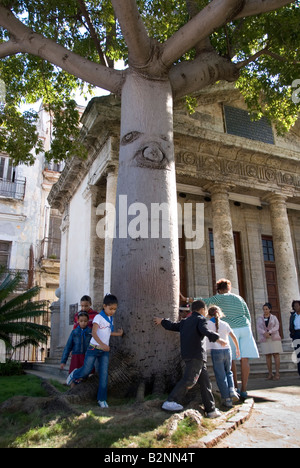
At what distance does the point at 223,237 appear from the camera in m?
10.5

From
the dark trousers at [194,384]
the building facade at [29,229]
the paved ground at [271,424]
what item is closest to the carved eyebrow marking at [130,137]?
the dark trousers at [194,384]

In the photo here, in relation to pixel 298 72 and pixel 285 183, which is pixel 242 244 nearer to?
pixel 285 183

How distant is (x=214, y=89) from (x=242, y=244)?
5473mm

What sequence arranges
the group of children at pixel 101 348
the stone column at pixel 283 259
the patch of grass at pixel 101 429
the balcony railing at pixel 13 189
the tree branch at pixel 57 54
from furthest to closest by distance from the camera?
the balcony railing at pixel 13 189, the stone column at pixel 283 259, the tree branch at pixel 57 54, the group of children at pixel 101 348, the patch of grass at pixel 101 429

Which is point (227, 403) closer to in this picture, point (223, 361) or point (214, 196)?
point (223, 361)

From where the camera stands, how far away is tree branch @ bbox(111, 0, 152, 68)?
5.32 metres

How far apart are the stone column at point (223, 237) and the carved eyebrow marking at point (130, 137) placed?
566cm

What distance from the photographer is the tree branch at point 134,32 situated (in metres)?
5.32

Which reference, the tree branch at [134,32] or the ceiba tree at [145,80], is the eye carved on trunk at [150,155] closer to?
the ceiba tree at [145,80]

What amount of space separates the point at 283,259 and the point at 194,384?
8.14 meters

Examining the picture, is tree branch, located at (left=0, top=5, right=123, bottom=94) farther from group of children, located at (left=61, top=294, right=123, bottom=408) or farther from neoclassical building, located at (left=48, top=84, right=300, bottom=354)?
group of children, located at (left=61, top=294, right=123, bottom=408)

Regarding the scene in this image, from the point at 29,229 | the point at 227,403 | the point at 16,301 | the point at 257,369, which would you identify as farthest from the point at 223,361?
the point at 29,229

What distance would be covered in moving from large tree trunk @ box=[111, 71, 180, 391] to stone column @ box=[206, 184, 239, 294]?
5.31 metres

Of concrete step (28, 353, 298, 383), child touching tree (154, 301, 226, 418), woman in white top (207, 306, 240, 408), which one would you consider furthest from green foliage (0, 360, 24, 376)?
child touching tree (154, 301, 226, 418)
